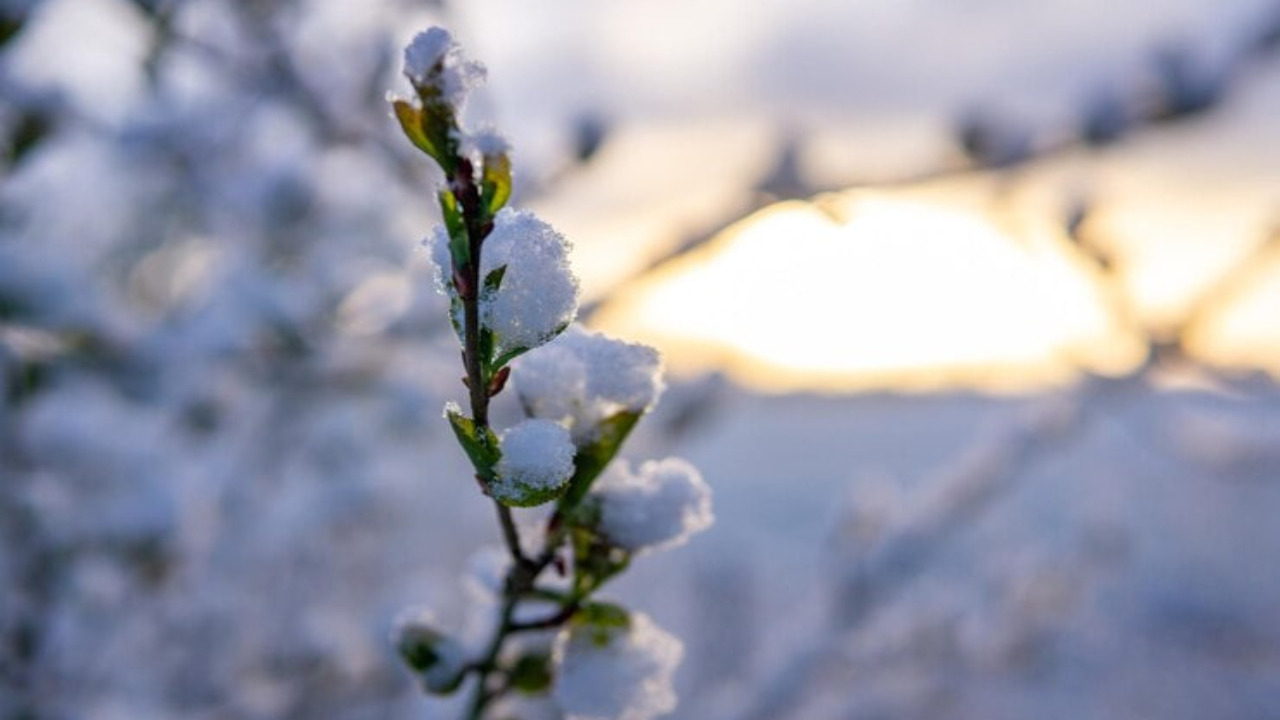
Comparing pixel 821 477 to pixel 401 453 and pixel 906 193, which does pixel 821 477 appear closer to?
pixel 401 453

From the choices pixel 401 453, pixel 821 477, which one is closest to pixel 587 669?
pixel 401 453

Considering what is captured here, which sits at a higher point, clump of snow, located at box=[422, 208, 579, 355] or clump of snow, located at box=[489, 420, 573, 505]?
clump of snow, located at box=[422, 208, 579, 355]

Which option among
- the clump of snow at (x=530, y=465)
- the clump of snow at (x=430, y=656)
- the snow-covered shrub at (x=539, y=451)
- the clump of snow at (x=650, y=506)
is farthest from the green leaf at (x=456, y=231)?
the clump of snow at (x=430, y=656)

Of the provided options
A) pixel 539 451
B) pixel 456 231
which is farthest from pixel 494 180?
pixel 539 451

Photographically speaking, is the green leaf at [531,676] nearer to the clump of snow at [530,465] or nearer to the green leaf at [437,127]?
the clump of snow at [530,465]

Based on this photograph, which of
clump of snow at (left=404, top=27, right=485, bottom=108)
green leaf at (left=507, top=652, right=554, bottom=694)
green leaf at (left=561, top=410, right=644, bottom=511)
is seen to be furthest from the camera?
green leaf at (left=507, top=652, right=554, bottom=694)

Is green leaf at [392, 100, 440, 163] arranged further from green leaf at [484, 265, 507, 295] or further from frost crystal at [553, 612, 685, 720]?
frost crystal at [553, 612, 685, 720]

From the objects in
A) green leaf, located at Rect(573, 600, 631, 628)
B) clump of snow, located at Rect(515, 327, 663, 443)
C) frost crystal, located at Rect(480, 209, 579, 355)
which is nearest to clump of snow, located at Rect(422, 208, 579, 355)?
frost crystal, located at Rect(480, 209, 579, 355)

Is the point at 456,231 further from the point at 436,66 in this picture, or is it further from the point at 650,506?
the point at 650,506
